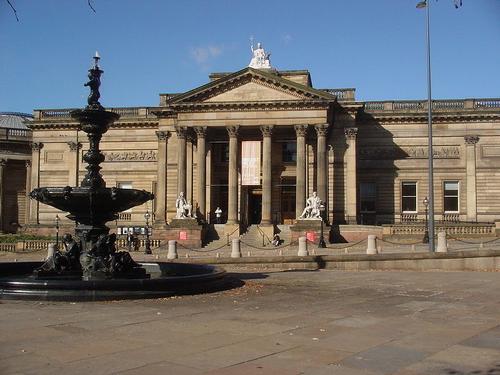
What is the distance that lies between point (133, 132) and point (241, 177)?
15.3 m

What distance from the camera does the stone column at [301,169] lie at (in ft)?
170

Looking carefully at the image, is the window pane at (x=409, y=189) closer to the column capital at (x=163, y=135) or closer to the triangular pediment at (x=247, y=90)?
the triangular pediment at (x=247, y=90)

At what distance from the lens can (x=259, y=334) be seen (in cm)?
957

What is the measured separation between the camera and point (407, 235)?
46781 mm

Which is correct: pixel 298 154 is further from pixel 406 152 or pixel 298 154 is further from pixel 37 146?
pixel 37 146

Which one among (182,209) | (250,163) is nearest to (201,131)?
(250,163)

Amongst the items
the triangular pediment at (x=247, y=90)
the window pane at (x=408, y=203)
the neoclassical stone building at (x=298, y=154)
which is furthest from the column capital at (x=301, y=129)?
the window pane at (x=408, y=203)

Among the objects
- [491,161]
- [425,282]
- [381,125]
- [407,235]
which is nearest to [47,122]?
[381,125]

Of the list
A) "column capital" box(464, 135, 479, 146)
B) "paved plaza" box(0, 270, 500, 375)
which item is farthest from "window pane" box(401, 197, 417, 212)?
"paved plaza" box(0, 270, 500, 375)

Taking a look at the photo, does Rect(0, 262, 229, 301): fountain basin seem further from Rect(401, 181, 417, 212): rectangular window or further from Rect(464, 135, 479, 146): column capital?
Rect(464, 135, 479, 146): column capital

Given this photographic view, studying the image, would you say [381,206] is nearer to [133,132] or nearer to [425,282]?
[133,132]

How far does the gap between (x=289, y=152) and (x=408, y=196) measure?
40.1 feet

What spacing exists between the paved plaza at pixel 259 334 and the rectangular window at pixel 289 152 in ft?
140

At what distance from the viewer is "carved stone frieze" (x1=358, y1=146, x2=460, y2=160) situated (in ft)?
192
